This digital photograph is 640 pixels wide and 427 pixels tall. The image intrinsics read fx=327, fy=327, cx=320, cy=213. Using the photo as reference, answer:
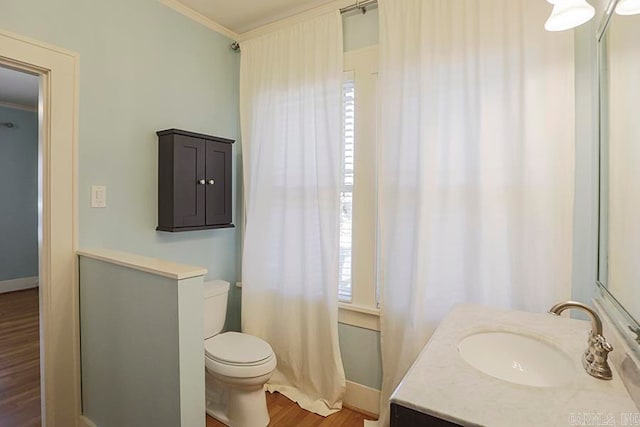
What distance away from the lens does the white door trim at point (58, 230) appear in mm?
1652

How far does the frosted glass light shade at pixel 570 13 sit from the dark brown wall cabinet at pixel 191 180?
1917 mm

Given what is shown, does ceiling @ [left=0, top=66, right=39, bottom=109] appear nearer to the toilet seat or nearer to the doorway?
the doorway

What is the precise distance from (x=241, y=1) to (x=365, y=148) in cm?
128

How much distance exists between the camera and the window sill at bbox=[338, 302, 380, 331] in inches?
78.6

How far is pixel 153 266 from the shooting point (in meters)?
1.34

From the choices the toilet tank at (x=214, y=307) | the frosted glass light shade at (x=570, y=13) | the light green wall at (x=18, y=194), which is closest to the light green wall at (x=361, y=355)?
the toilet tank at (x=214, y=307)

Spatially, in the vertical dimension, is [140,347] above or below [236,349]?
above

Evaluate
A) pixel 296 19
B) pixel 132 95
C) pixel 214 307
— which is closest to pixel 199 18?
pixel 296 19

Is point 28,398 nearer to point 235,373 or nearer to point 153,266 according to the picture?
point 235,373

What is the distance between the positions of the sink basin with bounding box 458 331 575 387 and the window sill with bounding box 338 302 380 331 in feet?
2.92

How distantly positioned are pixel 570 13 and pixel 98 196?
2.28 metres

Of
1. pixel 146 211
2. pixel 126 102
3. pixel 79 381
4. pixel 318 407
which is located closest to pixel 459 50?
pixel 126 102

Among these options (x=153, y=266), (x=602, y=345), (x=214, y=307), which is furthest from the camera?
(x=214, y=307)

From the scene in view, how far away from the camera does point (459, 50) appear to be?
166cm
